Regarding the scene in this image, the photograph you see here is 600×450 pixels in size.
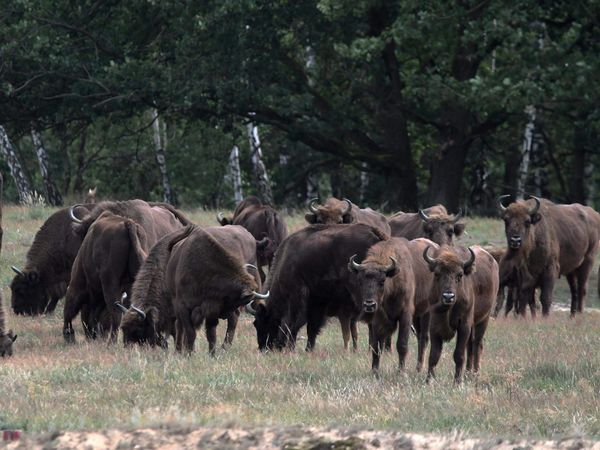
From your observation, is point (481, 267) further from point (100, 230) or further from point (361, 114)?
point (361, 114)

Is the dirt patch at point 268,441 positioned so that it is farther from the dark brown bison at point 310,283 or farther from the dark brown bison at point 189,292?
the dark brown bison at point 310,283

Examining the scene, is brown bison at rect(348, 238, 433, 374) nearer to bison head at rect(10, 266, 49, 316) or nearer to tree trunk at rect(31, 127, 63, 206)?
bison head at rect(10, 266, 49, 316)

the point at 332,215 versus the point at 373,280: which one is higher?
the point at 332,215

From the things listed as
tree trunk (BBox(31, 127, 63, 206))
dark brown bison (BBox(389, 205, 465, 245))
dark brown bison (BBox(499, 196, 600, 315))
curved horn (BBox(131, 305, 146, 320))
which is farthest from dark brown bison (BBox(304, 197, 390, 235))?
tree trunk (BBox(31, 127, 63, 206))

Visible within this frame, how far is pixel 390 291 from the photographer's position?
1404 cm

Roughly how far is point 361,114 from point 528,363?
2315cm

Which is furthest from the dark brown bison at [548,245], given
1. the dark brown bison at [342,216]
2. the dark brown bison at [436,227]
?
the dark brown bison at [342,216]

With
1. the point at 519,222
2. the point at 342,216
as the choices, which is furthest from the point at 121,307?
the point at 519,222

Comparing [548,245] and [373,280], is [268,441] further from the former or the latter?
[548,245]

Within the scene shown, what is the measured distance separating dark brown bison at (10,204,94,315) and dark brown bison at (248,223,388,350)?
5.18m

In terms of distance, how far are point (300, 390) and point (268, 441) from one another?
109 inches

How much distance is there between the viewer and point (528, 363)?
14.4 metres

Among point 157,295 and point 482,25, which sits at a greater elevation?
point 482,25

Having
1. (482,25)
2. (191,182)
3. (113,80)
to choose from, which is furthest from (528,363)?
(191,182)
